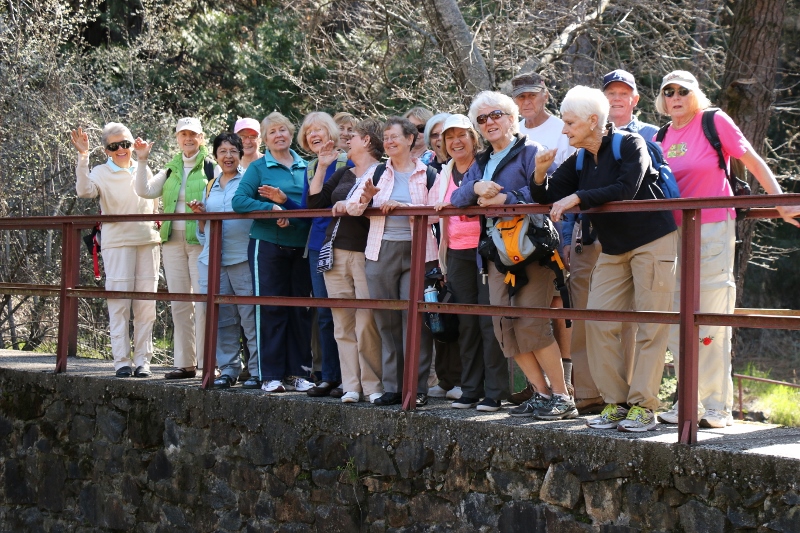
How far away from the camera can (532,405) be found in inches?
207

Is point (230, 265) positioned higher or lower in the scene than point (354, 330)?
higher

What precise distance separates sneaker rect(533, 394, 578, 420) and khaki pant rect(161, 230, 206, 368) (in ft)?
9.43

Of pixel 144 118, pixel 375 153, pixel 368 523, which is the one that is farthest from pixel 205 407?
A: pixel 144 118

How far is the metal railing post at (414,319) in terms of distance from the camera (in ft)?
17.5

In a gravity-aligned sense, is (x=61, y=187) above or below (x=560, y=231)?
above

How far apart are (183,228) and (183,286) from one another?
1.37 ft

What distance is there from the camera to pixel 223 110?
53.2 ft

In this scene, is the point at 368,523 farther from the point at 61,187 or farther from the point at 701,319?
the point at 61,187

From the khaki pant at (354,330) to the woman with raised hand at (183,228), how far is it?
1467 millimetres

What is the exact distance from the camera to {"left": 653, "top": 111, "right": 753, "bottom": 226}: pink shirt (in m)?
4.99

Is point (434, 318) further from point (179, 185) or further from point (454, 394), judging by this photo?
point (179, 185)

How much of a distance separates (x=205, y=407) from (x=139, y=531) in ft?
3.21

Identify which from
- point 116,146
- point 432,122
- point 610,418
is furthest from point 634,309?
point 116,146

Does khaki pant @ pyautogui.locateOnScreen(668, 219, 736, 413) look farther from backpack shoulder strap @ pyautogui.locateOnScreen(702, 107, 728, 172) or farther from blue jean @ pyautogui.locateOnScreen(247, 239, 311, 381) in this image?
blue jean @ pyautogui.locateOnScreen(247, 239, 311, 381)
